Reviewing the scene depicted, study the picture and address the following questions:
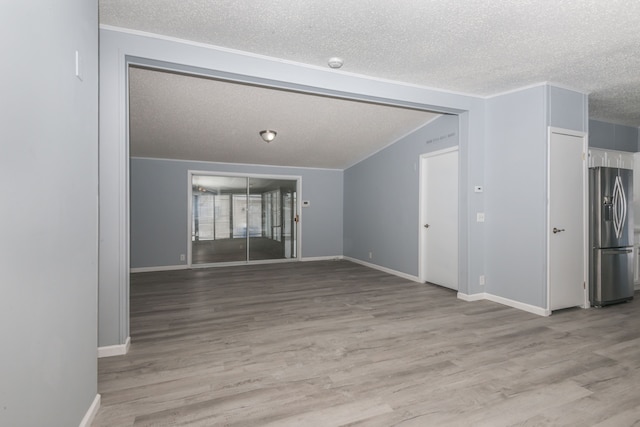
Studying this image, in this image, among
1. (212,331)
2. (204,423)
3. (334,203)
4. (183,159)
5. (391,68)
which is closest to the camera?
(204,423)

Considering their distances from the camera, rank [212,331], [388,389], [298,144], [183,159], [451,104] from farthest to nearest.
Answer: [183,159] → [298,144] → [451,104] → [212,331] → [388,389]

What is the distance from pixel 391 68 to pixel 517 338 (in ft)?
9.91

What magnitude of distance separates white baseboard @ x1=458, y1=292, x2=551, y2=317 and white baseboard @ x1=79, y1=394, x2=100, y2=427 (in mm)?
4085

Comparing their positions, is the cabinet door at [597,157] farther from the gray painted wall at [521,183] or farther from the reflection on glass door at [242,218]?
the reflection on glass door at [242,218]

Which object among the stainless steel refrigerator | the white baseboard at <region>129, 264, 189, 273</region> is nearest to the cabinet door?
the stainless steel refrigerator

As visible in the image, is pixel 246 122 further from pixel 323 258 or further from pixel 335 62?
Result: pixel 323 258

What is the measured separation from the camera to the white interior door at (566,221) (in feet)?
12.2

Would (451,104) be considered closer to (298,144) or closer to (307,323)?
(298,144)

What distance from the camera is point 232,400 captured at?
6.53 feet

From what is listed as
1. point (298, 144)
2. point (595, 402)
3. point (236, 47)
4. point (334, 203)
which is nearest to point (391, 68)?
point (236, 47)

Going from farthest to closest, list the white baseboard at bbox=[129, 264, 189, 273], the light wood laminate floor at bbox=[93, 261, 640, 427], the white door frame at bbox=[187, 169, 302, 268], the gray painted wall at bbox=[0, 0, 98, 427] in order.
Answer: the white door frame at bbox=[187, 169, 302, 268], the white baseboard at bbox=[129, 264, 189, 273], the light wood laminate floor at bbox=[93, 261, 640, 427], the gray painted wall at bbox=[0, 0, 98, 427]

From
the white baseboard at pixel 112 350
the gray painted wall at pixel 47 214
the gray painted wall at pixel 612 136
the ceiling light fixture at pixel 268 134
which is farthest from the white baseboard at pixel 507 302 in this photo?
the gray painted wall at pixel 47 214

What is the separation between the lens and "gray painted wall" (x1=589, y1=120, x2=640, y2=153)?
5.05m

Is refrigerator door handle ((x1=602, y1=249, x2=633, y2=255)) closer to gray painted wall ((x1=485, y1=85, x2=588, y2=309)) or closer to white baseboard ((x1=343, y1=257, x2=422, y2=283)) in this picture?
gray painted wall ((x1=485, y1=85, x2=588, y2=309))
